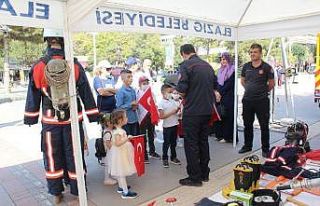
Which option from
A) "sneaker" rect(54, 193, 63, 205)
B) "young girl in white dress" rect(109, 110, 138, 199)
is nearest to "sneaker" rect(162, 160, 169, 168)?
"young girl in white dress" rect(109, 110, 138, 199)

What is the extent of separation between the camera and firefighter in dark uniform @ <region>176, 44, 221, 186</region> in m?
4.30

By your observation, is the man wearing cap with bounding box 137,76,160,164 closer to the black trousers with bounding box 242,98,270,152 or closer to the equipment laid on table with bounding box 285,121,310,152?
the black trousers with bounding box 242,98,270,152

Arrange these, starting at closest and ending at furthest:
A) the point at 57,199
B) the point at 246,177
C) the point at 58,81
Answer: the point at 58,81
the point at 246,177
the point at 57,199

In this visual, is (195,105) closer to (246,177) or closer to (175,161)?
(246,177)

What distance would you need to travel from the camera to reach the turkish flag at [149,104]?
17.3 ft

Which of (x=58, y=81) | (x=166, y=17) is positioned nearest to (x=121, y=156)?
(x=58, y=81)

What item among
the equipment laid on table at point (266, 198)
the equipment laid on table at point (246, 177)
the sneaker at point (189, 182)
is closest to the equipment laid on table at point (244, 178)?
the equipment laid on table at point (246, 177)

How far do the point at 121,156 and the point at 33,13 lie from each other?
1932 millimetres

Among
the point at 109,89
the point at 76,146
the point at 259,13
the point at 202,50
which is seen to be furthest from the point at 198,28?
the point at 202,50

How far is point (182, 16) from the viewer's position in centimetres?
481

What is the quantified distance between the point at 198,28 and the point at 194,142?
5.85 feet

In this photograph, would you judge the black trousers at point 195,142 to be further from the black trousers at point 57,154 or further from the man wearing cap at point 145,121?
the black trousers at point 57,154

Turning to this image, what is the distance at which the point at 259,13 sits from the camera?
559cm

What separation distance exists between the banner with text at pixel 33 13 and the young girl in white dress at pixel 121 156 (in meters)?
1.43
